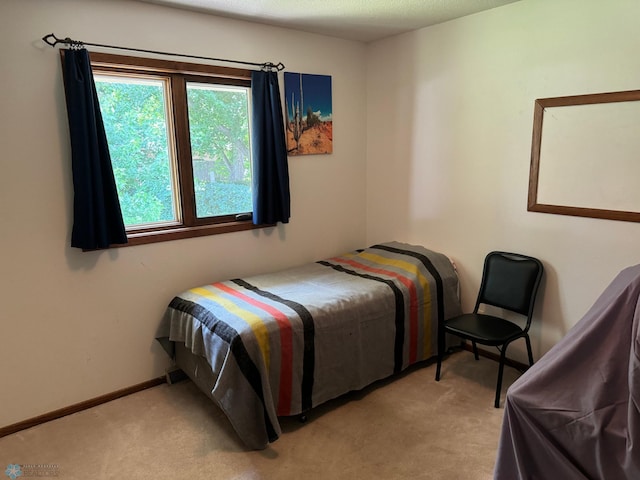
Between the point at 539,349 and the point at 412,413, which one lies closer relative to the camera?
the point at 412,413

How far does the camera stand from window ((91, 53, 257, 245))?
255cm

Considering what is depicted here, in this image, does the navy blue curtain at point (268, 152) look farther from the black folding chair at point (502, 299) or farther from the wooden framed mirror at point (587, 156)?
the wooden framed mirror at point (587, 156)

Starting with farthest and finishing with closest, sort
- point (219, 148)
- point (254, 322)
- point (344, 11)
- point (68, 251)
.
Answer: point (219, 148), point (344, 11), point (68, 251), point (254, 322)

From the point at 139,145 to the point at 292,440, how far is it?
1.92 meters

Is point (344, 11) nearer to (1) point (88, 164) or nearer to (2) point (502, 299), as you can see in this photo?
(1) point (88, 164)

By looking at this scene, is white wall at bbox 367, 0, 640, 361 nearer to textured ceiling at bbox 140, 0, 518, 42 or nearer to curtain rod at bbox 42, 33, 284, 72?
textured ceiling at bbox 140, 0, 518, 42

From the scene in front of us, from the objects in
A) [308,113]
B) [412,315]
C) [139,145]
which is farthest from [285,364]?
[308,113]

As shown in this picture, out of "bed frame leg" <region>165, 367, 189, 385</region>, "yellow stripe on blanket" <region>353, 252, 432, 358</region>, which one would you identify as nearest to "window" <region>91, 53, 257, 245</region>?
"bed frame leg" <region>165, 367, 189, 385</region>

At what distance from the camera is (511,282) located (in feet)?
9.00

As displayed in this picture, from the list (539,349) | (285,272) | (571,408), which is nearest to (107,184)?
(285,272)

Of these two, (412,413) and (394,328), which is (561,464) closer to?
(412,413)

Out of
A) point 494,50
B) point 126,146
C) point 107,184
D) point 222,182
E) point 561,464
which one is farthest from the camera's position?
point 222,182

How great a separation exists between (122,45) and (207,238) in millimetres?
1241

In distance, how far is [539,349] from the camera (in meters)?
2.80
